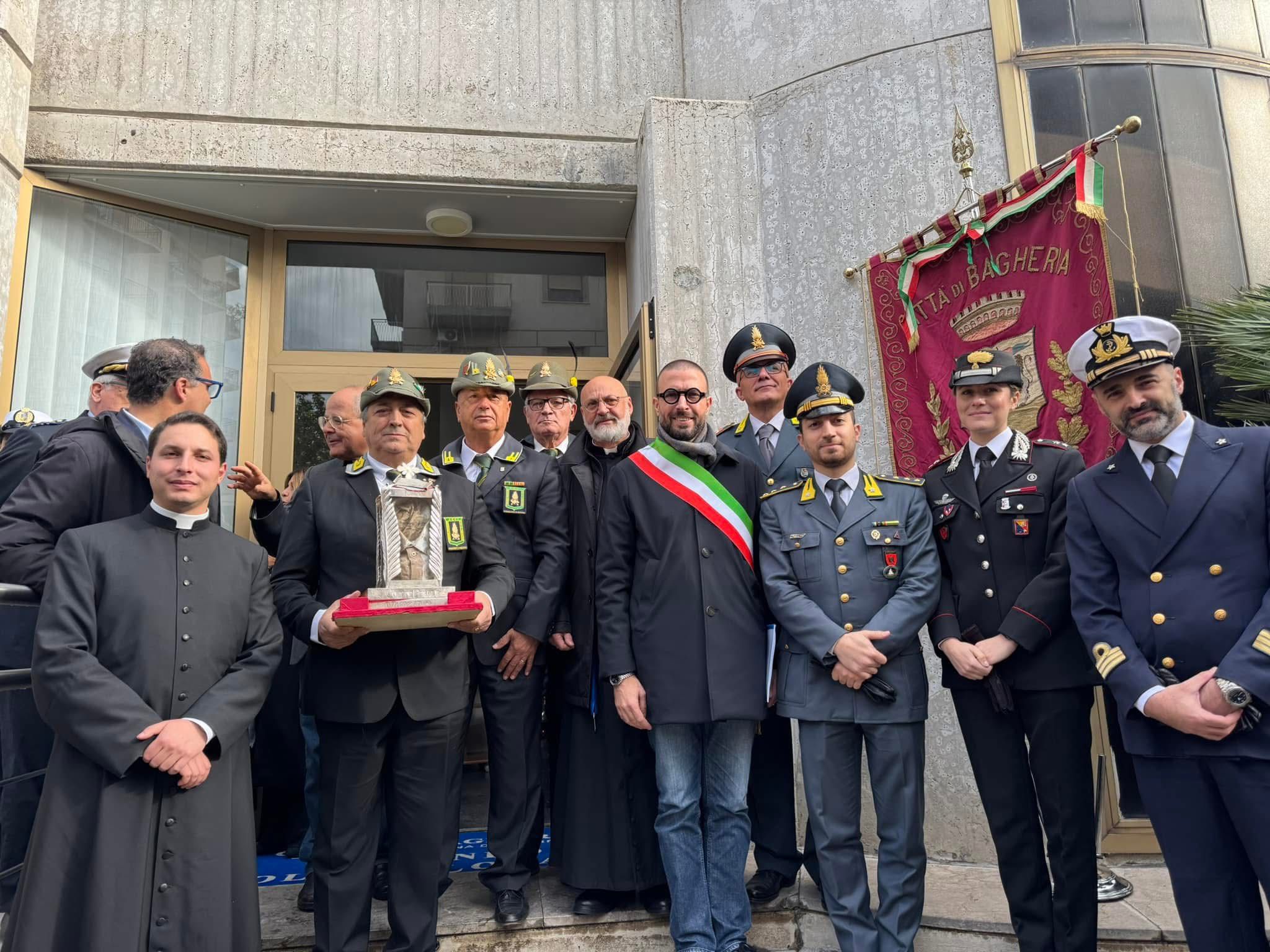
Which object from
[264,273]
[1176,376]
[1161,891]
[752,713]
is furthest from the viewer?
[264,273]

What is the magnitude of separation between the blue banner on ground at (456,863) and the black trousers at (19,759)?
0.98 metres

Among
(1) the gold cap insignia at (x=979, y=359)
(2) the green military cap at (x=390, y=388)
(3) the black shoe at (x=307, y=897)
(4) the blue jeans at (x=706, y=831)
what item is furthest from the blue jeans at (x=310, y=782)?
(1) the gold cap insignia at (x=979, y=359)

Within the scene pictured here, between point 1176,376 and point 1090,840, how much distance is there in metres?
1.51

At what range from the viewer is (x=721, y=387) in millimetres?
5039

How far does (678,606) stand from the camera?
320cm

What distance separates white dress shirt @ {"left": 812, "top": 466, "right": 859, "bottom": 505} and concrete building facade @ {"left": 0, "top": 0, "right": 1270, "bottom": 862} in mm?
1540

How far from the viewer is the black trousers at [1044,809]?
9.44 feet

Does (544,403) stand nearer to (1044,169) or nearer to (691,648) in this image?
(691,648)

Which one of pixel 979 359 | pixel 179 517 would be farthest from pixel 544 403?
pixel 979 359

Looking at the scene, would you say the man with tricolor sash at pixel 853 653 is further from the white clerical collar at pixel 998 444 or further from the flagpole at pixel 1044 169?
the flagpole at pixel 1044 169

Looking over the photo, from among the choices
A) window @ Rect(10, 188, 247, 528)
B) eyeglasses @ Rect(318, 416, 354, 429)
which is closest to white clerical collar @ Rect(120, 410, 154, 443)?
eyeglasses @ Rect(318, 416, 354, 429)

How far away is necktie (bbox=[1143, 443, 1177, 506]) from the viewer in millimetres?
2650

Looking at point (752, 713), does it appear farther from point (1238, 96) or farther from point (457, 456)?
point (1238, 96)

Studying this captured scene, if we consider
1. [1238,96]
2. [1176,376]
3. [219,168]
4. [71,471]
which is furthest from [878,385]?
[219,168]
